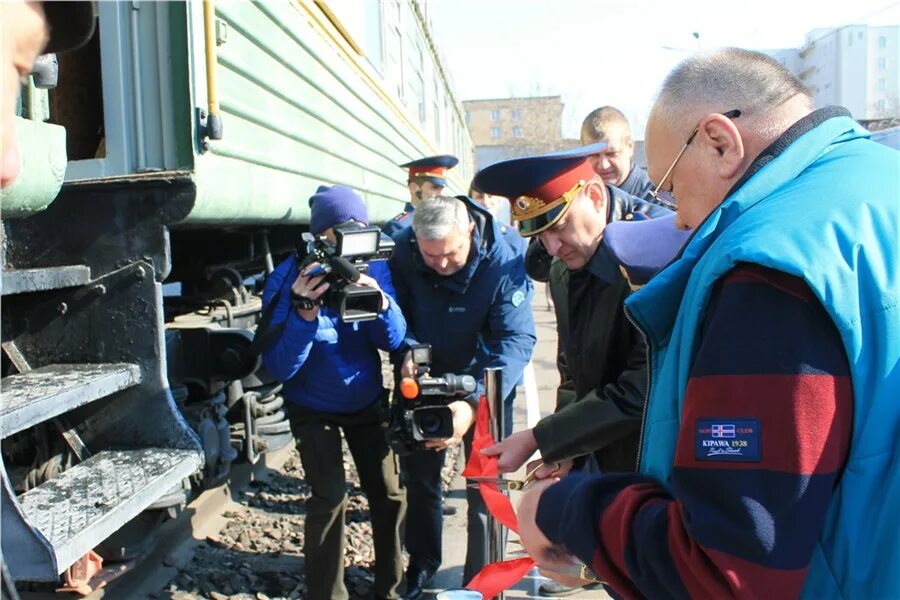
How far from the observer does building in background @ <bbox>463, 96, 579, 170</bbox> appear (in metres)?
42.2

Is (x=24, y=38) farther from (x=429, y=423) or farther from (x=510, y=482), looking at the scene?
(x=429, y=423)

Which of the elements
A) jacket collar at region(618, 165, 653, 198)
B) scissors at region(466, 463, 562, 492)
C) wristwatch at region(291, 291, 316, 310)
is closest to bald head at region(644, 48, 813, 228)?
scissors at region(466, 463, 562, 492)

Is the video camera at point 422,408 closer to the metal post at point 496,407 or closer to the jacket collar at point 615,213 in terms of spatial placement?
the metal post at point 496,407

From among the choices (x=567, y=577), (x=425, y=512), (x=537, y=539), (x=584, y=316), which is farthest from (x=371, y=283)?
(x=537, y=539)

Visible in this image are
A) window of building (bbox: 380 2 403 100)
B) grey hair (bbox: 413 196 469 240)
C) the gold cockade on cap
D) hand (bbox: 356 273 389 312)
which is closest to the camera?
the gold cockade on cap

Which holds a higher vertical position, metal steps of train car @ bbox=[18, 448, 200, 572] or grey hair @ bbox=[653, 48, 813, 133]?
grey hair @ bbox=[653, 48, 813, 133]

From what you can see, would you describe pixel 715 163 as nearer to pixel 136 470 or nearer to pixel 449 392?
pixel 449 392

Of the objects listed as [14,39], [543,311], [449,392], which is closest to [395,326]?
[449,392]

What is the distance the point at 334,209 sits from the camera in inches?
129

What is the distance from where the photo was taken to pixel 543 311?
13.6 meters

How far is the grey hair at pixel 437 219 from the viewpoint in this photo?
11.3ft

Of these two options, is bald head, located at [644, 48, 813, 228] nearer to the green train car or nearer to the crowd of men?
the crowd of men

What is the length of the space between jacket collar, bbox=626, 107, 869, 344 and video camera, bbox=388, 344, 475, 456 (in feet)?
5.89

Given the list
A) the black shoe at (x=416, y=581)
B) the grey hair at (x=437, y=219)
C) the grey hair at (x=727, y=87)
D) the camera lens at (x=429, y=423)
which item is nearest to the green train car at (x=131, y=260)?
the grey hair at (x=437, y=219)
